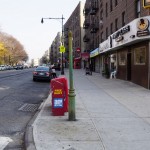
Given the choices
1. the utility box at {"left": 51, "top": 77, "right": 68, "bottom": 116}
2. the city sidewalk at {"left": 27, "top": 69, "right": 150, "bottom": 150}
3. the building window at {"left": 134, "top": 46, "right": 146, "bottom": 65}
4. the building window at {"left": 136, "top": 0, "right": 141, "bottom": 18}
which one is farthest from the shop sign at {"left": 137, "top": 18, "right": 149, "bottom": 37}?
the utility box at {"left": 51, "top": 77, "right": 68, "bottom": 116}

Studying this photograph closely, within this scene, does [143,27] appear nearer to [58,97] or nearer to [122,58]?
[122,58]

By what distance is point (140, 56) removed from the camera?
2312 centimetres

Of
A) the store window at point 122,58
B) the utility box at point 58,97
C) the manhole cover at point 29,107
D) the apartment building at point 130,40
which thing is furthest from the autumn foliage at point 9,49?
the utility box at point 58,97

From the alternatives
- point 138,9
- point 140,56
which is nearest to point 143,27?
point 140,56

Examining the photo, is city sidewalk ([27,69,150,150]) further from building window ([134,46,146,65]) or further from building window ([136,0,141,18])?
building window ([136,0,141,18])

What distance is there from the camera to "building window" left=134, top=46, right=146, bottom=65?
2207 centimetres

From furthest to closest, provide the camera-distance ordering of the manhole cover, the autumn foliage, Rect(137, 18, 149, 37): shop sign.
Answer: the autumn foliage, Rect(137, 18, 149, 37): shop sign, the manhole cover

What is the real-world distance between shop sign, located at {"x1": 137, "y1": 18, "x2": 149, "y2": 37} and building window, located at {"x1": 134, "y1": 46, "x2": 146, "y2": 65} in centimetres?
176

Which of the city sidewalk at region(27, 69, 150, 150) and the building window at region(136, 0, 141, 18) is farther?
the building window at region(136, 0, 141, 18)

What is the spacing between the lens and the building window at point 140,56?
2207 cm

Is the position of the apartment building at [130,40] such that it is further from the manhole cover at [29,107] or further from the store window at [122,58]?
the manhole cover at [29,107]

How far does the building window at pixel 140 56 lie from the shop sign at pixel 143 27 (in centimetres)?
176

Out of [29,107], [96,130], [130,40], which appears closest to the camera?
[96,130]

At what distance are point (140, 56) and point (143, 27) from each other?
3278 millimetres
